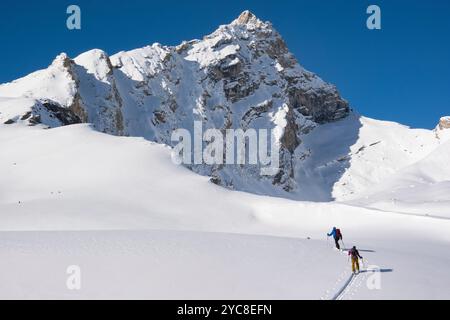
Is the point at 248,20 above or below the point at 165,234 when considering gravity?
above

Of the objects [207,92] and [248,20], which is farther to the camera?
[248,20]

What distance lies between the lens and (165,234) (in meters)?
23.6

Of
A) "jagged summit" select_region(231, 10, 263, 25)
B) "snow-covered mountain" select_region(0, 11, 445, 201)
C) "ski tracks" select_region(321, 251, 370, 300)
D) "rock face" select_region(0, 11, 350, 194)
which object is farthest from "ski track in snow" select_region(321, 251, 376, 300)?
"jagged summit" select_region(231, 10, 263, 25)

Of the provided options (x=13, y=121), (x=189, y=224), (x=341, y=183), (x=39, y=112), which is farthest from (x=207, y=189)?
(x=341, y=183)

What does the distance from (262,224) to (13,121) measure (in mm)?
43326

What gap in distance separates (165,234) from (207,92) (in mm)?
130441

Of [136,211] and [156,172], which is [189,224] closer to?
[136,211]

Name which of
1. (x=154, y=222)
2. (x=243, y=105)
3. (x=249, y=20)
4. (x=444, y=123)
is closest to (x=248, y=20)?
(x=249, y=20)

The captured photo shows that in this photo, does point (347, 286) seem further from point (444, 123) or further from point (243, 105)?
point (243, 105)

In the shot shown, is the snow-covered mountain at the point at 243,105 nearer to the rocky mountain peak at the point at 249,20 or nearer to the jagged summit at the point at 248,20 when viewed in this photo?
the rocky mountain peak at the point at 249,20

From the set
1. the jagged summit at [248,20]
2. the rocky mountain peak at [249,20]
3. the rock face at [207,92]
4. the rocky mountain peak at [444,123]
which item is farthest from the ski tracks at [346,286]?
the jagged summit at [248,20]

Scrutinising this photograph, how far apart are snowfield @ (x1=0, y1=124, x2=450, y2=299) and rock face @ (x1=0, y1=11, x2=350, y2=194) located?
36.9m

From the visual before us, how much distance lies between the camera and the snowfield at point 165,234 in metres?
15.2

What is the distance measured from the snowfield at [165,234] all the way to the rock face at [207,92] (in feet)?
121
